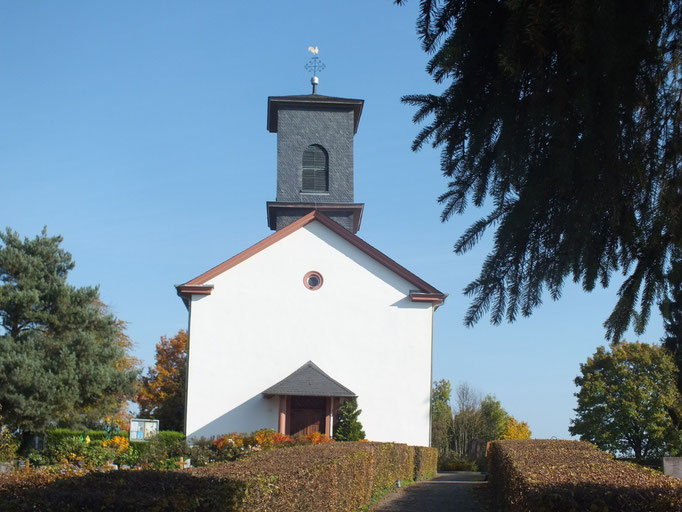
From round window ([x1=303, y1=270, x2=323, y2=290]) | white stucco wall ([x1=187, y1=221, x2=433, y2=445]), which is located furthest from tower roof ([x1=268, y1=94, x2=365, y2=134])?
round window ([x1=303, y1=270, x2=323, y2=290])

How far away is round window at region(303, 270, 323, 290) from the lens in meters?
26.5

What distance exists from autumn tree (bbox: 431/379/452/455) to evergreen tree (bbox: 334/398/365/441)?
20.4 meters

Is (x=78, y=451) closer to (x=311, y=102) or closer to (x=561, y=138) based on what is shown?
(x=311, y=102)

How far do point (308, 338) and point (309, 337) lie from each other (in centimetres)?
5

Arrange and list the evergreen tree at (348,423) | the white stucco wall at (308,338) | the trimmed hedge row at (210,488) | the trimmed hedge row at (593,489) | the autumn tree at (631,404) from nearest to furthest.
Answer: the trimmed hedge row at (210,488) → the trimmed hedge row at (593,489) → the evergreen tree at (348,423) → the white stucco wall at (308,338) → the autumn tree at (631,404)

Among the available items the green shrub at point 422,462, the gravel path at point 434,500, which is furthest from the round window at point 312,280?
the gravel path at point 434,500

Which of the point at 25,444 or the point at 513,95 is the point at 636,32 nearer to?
the point at 513,95

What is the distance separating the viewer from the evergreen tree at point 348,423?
80.5 ft

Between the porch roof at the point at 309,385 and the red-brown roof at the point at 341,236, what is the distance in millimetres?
4385

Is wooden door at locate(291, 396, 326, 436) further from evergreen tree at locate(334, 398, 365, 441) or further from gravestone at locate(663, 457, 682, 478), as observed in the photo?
gravestone at locate(663, 457, 682, 478)

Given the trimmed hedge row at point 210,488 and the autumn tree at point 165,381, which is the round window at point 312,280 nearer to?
the trimmed hedge row at point 210,488

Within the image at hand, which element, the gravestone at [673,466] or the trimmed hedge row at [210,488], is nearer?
the trimmed hedge row at [210,488]

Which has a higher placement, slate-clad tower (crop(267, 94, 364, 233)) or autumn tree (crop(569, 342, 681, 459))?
slate-clad tower (crop(267, 94, 364, 233))

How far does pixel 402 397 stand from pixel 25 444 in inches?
563
